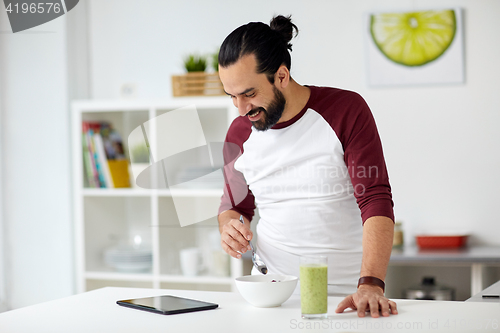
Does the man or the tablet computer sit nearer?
the tablet computer

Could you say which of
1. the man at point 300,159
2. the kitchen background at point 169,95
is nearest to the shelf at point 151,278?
the kitchen background at point 169,95

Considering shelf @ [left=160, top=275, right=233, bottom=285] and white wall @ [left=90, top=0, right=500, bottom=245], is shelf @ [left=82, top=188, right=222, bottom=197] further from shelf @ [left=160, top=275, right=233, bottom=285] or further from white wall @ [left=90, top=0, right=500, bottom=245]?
white wall @ [left=90, top=0, right=500, bottom=245]

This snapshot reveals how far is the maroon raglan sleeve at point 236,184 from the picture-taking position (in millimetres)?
1920

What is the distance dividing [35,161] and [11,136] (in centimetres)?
23

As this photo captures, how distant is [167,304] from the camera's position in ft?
4.34

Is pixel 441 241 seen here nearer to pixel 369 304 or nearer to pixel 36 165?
pixel 369 304

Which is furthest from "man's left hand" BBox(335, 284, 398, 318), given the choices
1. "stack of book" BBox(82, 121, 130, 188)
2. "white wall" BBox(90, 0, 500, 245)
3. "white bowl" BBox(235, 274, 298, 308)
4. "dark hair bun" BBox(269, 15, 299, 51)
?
"stack of book" BBox(82, 121, 130, 188)

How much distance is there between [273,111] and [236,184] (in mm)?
365

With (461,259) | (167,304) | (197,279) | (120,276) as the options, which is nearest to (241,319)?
(167,304)

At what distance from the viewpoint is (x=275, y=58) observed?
1.71 metres

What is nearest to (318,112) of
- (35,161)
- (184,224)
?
(184,224)

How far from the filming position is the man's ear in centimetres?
171

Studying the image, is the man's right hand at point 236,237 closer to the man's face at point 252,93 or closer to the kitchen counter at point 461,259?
the man's face at point 252,93

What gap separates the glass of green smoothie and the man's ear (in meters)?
0.72
